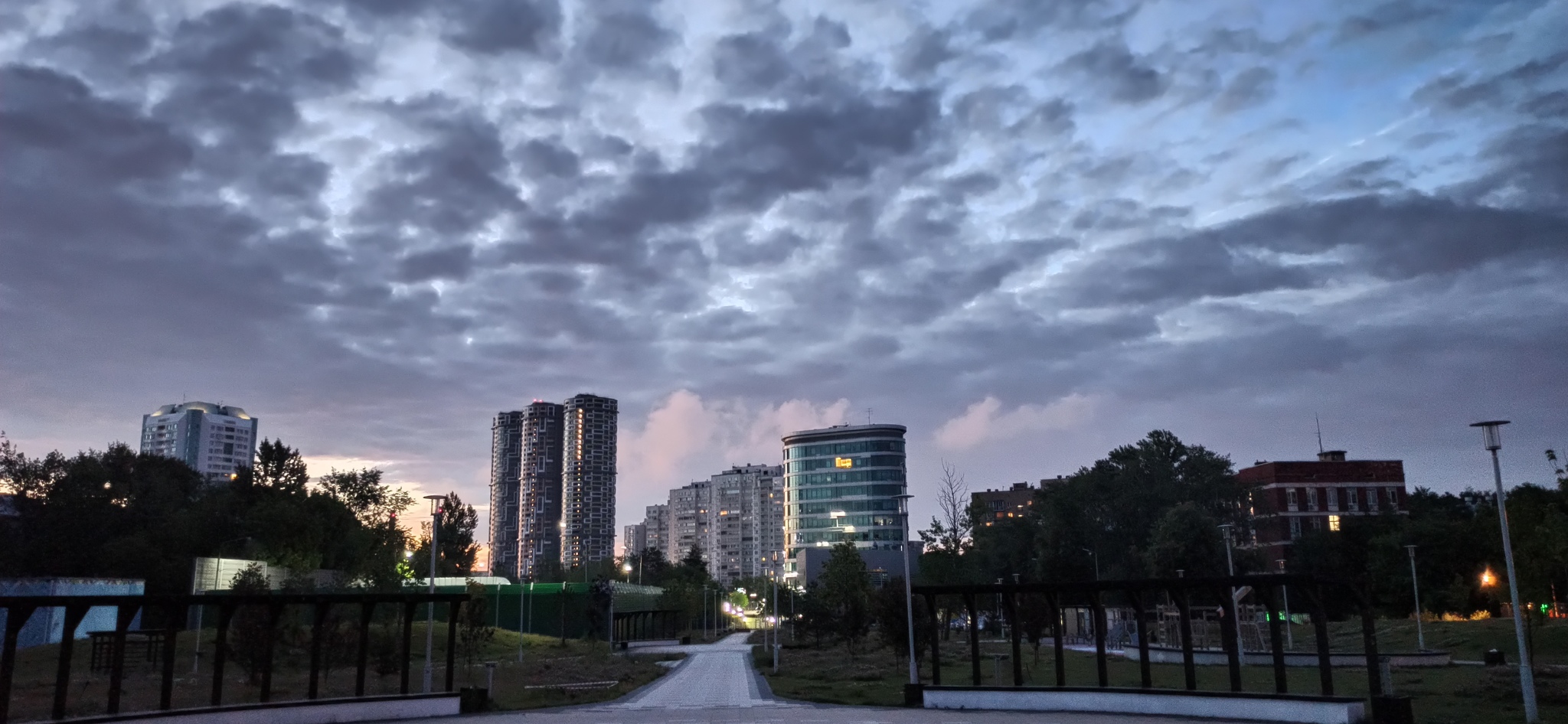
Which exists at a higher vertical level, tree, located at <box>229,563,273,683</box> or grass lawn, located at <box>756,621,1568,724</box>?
tree, located at <box>229,563,273,683</box>

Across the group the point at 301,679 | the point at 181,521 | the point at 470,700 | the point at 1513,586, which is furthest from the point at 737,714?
the point at 181,521

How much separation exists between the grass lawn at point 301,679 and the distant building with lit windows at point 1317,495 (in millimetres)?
74896

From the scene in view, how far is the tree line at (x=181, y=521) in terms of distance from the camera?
7662 centimetres

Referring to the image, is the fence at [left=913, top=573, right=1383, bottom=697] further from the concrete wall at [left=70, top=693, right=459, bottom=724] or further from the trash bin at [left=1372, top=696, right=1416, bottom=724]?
the concrete wall at [left=70, top=693, right=459, bottom=724]

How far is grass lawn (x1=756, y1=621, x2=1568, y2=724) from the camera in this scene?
2706 cm

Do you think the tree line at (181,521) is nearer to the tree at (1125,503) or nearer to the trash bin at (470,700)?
the trash bin at (470,700)

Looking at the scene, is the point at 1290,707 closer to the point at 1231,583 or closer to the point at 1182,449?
the point at 1231,583

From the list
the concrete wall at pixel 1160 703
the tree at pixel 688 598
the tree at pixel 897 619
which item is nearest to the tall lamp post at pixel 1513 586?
the concrete wall at pixel 1160 703

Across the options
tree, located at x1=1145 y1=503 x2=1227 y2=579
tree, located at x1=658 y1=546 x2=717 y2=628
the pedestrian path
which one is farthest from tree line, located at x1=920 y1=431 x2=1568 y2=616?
the pedestrian path

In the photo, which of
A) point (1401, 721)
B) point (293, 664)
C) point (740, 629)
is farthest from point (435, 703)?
point (740, 629)

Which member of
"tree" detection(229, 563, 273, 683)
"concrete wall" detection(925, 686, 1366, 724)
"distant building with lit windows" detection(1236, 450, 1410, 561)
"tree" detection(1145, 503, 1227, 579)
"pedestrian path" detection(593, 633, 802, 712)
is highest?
"distant building with lit windows" detection(1236, 450, 1410, 561)

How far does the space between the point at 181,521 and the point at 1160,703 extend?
82.4 metres

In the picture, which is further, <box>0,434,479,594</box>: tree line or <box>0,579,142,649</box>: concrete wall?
<box>0,434,479,594</box>: tree line

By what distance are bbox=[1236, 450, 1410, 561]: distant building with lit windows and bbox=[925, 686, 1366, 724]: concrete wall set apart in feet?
296
